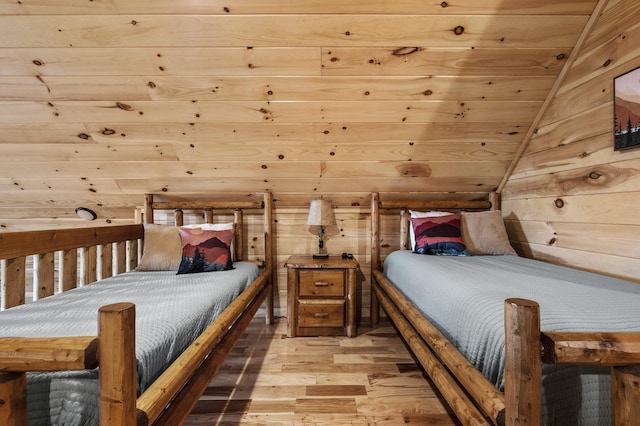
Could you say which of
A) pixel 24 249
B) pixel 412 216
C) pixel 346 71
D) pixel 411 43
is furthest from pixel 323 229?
pixel 24 249

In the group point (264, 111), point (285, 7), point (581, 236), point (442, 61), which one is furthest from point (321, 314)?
point (285, 7)

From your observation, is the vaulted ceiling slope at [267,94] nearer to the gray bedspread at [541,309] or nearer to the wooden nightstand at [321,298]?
the wooden nightstand at [321,298]

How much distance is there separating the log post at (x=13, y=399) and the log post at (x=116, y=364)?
16cm

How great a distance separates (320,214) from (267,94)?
90 cm

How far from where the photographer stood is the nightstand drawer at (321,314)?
7.36ft

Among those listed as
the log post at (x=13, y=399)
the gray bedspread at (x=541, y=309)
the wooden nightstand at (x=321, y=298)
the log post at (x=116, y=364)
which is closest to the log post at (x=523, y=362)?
the gray bedspread at (x=541, y=309)

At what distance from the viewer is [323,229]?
2.63 meters

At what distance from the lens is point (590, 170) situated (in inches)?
69.2

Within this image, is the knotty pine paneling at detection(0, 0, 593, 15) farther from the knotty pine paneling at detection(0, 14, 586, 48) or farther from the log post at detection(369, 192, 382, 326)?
the log post at detection(369, 192, 382, 326)

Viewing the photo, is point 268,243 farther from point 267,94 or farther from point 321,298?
point 267,94

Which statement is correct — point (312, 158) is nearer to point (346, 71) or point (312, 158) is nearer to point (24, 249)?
point (346, 71)

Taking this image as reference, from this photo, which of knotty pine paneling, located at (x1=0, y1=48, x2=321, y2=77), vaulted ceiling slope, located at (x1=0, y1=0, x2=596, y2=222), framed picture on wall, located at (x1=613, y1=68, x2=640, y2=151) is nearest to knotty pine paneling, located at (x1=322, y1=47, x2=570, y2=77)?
vaulted ceiling slope, located at (x1=0, y1=0, x2=596, y2=222)

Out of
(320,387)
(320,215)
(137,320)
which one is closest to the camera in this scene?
(137,320)

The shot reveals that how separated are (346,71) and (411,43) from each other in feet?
1.27
